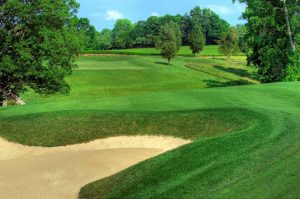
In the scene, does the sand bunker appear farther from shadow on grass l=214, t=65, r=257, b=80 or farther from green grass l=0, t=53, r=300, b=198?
shadow on grass l=214, t=65, r=257, b=80

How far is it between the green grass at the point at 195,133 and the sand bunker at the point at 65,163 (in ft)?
1.82

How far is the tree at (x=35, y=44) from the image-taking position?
2966cm

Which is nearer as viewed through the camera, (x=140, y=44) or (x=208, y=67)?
(x=208, y=67)

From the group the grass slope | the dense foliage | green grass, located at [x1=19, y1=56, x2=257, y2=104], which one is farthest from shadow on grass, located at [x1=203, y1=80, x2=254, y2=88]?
the dense foliage

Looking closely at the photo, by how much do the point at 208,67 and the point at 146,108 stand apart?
6370 cm

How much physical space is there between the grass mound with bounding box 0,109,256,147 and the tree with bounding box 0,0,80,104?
34.5 feet

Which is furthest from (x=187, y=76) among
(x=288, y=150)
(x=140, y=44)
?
(x=140, y=44)

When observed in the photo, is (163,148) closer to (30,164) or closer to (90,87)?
(30,164)

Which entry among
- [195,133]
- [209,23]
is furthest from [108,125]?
[209,23]

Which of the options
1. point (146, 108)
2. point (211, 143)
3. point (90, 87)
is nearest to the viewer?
point (211, 143)

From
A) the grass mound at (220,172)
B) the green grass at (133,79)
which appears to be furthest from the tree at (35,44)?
the grass mound at (220,172)

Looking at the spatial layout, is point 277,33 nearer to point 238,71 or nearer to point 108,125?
point 238,71

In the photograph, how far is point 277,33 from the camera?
50906 millimetres

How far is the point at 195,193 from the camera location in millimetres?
9008
